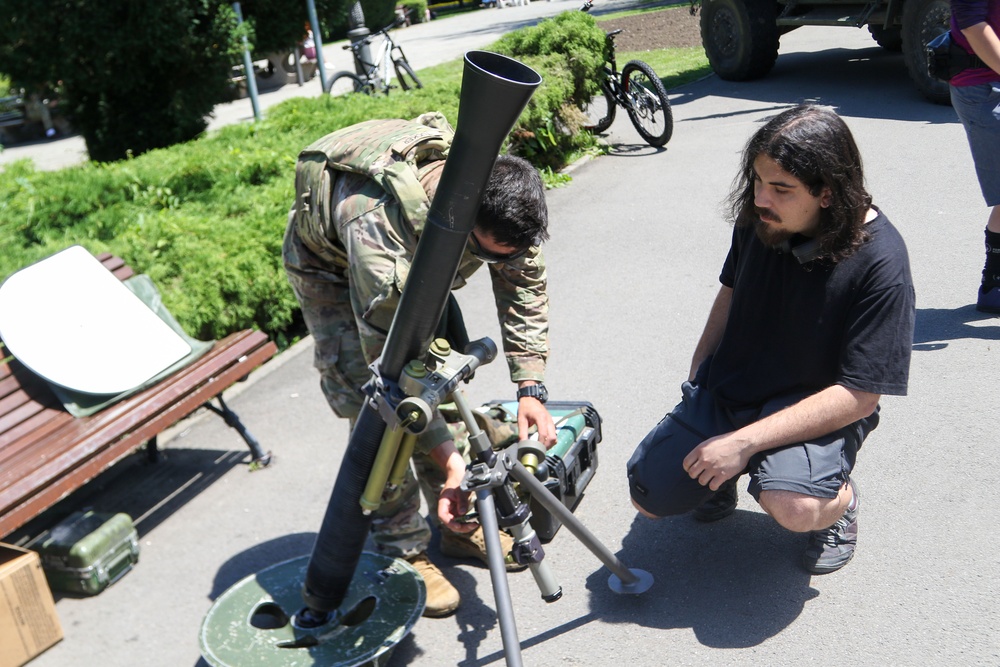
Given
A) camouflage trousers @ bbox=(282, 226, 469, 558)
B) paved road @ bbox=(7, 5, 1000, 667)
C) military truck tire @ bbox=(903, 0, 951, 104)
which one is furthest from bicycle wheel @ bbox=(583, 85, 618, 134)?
camouflage trousers @ bbox=(282, 226, 469, 558)

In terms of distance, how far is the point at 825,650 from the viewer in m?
2.89

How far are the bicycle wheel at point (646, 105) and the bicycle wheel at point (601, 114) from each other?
30 centimetres

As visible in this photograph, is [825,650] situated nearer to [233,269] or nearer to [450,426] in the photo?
Answer: [450,426]

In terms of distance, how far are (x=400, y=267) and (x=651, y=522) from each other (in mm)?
1469

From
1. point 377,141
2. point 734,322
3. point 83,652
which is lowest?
point 83,652

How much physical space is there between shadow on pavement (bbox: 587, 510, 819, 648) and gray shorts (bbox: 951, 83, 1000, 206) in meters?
2.13

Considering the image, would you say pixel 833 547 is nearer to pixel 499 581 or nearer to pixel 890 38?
pixel 499 581

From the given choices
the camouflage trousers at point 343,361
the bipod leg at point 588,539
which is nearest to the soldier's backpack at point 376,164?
the camouflage trousers at point 343,361

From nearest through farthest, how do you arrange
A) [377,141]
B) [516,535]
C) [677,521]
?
[516,535] < [377,141] < [677,521]

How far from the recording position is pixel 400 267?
114 inches

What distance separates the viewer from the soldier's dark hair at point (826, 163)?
8.96 feet

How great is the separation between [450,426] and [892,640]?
154cm

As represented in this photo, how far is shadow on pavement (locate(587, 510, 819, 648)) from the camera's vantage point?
121 inches

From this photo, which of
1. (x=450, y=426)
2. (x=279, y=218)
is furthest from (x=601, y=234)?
(x=450, y=426)
